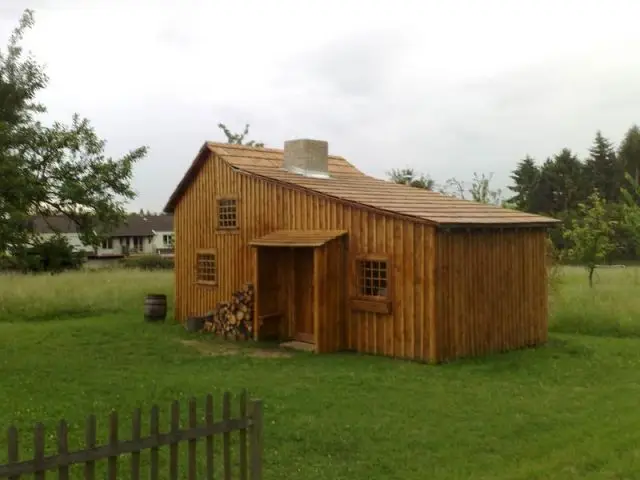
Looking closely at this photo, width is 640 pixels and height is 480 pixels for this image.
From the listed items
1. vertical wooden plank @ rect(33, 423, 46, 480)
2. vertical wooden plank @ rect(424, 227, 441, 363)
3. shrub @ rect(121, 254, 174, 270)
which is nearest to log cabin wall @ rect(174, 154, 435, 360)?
vertical wooden plank @ rect(424, 227, 441, 363)

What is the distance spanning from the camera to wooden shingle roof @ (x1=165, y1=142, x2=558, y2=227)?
14.3 metres

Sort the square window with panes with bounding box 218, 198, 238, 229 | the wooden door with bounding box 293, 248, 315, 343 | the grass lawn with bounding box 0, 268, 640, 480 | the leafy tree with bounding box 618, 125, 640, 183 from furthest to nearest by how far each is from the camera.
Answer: the leafy tree with bounding box 618, 125, 640, 183
the square window with panes with bounding box 218, 198, 238, 229
the wooden door with bounding box 293, 248, 315, 343
the grass lawn with bounding box 0, 268, 640, 480

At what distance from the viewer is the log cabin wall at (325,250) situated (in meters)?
13.8

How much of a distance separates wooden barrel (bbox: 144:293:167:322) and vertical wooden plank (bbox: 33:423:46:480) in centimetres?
1568

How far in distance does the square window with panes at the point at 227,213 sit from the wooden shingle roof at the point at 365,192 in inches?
39.7

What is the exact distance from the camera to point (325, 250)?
14844 mm

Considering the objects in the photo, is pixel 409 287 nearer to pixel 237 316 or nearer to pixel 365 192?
pixel 365 192

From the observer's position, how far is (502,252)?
1498 centimetres

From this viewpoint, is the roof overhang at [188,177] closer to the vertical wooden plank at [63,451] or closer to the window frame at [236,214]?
the window frame at [236,214]

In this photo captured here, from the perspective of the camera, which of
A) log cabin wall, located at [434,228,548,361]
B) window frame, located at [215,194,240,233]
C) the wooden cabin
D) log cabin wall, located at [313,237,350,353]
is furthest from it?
window frame, located at [215,194,240,233]

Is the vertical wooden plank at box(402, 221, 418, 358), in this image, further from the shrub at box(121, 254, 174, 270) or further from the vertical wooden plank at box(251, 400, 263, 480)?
the shrub at box(121, 254, 174, 270)

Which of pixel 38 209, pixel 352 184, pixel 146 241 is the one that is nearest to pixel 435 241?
pixel 352 184

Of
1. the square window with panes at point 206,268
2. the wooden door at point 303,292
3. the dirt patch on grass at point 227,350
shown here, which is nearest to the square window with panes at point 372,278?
the wooden door at point 303,292

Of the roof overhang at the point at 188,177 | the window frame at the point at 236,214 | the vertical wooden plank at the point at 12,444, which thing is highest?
the roof overhang at the point at 188,177
